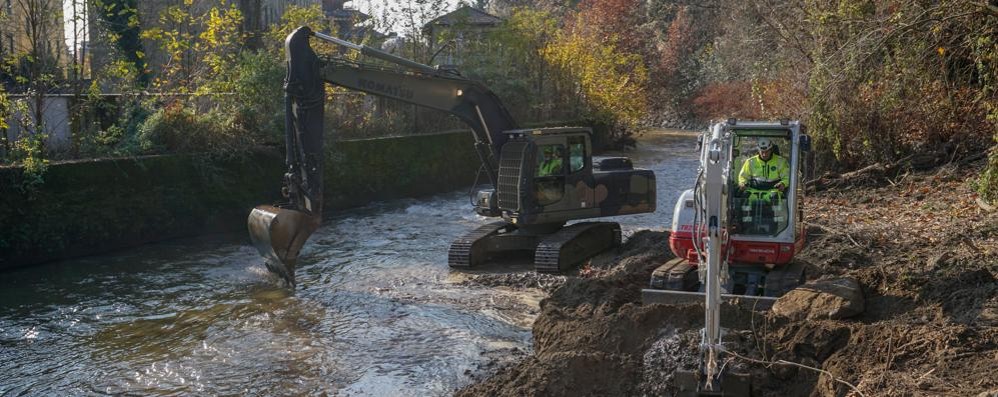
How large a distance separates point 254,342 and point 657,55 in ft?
122

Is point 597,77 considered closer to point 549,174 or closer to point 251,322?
point 549,174

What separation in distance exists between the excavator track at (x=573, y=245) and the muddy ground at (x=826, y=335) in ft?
3.85

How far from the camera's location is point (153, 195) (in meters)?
17.3

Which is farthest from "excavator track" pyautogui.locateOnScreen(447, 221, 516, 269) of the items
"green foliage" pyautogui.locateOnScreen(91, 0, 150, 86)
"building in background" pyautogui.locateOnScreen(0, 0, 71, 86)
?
"green foliage" pyautogui.locateOnScreen(91, 0, 150, 86)

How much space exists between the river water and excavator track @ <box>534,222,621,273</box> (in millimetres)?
794

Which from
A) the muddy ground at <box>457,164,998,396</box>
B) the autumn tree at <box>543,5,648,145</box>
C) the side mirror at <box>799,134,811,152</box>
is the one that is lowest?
the muddy ground at <box>457,164,998,396</box>

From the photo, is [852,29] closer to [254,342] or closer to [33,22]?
[254,342]

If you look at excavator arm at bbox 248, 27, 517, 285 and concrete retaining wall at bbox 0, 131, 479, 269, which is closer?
excavator arm at bbox 248, 27, 517, 285

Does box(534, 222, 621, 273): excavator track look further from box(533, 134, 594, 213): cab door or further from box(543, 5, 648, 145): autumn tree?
box(543, 5, 648, 145): autumn tree

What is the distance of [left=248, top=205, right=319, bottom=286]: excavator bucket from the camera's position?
12312 mm

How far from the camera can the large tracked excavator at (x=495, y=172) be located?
1282 centimetres

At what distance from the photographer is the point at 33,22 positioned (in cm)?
1692

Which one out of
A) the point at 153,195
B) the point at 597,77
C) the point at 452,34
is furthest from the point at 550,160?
the point at 597,77

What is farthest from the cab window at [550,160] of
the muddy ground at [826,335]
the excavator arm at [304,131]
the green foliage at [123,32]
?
the green foliage at [123,32]
